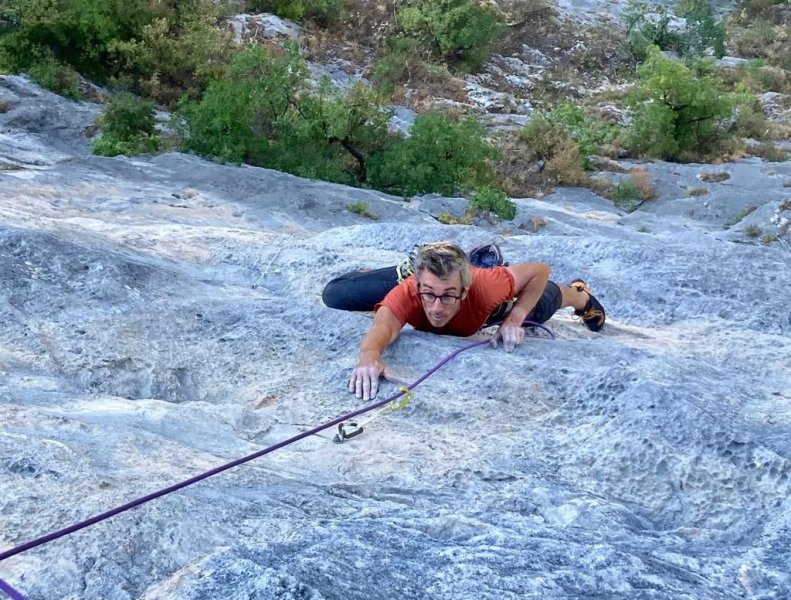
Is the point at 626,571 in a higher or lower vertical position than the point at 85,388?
higher

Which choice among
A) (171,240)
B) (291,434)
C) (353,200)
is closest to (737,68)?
(353,200)

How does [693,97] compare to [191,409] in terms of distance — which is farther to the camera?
[693,97]

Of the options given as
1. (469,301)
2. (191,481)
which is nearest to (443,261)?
(469,301)

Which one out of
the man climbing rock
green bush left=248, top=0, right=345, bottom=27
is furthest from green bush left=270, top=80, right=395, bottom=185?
green bush left=248, top=0, right=345, bottom=27

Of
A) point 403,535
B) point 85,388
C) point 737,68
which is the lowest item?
point 85,388

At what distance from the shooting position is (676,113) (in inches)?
629

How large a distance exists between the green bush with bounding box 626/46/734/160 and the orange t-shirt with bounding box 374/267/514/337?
41.5 ft

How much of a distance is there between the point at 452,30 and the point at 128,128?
435 inches

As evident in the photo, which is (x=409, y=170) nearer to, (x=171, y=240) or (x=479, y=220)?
(x=479, y=220)

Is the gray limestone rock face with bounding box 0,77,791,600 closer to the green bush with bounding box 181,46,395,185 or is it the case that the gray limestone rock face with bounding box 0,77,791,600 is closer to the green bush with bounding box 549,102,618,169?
the green bush with bounding box 181,46,395,185

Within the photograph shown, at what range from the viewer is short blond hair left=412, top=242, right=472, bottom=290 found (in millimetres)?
3662

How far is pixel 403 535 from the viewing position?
2381mm

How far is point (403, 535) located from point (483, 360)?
1.48 meters

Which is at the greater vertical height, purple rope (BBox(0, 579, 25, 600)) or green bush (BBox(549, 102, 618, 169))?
green bush (BBox(549, 102, 618, 169))
